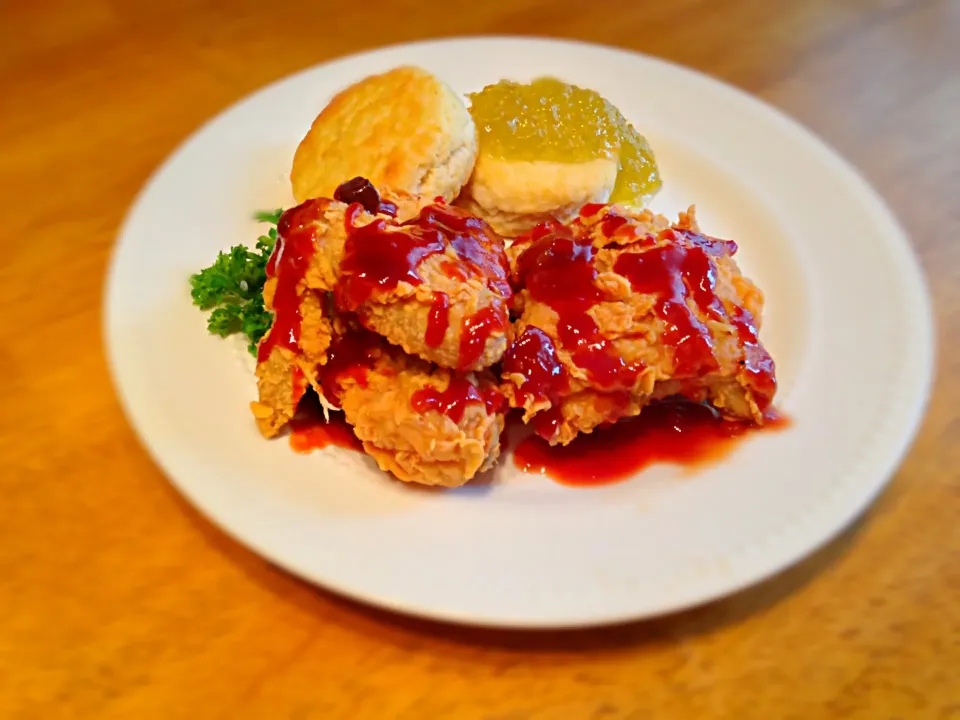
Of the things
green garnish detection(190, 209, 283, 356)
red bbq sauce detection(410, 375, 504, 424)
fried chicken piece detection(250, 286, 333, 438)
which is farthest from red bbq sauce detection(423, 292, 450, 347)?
green garnish detection(190, 209, 283, 356)

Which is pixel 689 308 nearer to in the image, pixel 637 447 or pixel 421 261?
pixel 637 447

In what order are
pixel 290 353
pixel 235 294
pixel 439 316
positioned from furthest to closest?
→ 1. pixel 235 294
2. pixel 290 353
3. pixel 439 316

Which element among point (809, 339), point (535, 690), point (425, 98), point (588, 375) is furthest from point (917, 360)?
point (425, 98)

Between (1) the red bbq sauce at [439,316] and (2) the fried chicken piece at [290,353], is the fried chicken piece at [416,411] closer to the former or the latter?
(2) the fried chicken piece at [290,353]

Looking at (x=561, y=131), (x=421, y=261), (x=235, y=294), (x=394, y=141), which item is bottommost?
(x=235, y=294)

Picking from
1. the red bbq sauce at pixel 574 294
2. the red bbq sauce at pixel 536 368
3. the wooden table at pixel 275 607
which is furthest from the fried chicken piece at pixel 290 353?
the red bbq sauce at pixel 574 294

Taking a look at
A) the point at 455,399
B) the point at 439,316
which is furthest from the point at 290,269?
the point at 455,399
